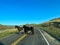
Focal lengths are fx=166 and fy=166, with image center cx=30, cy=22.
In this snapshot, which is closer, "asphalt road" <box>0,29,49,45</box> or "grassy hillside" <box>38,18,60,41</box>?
"asphalt road" <box>0,29,49,45</box>

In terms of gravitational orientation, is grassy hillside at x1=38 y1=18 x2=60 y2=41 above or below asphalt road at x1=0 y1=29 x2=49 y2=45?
above

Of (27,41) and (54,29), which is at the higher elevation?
(54,29)

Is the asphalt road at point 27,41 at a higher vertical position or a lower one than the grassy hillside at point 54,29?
lower

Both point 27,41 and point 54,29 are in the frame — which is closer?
point 27,41

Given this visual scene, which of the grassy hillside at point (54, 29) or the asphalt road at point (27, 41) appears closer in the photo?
the asphalt road at point (27, 41)

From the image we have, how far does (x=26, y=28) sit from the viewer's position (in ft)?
98.6
